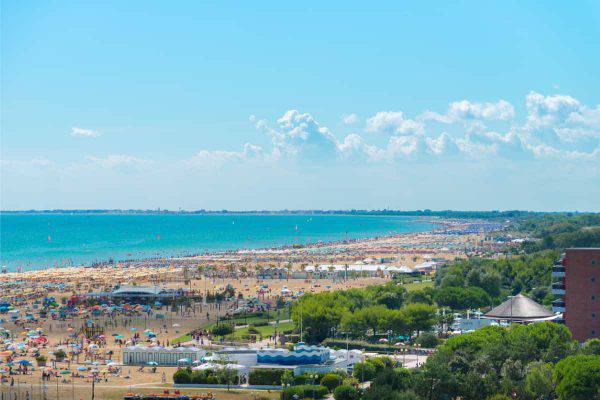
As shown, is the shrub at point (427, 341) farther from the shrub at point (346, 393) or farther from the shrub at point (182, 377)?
the shrub at point (182, 377)

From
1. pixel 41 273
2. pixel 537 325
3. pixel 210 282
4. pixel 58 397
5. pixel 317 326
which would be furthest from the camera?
pixel 41 273

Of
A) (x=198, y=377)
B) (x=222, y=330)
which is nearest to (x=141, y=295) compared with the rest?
(x=222, y=330)

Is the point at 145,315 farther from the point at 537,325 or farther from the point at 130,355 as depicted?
the point at 537,325

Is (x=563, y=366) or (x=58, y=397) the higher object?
(x=563, y=366)

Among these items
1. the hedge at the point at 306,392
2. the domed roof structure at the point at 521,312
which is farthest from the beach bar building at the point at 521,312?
the hedge at the point at 306,392

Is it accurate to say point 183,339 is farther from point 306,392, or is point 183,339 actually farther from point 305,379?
point 306,392

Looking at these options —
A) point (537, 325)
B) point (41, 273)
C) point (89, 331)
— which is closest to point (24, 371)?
point (89, 331)
